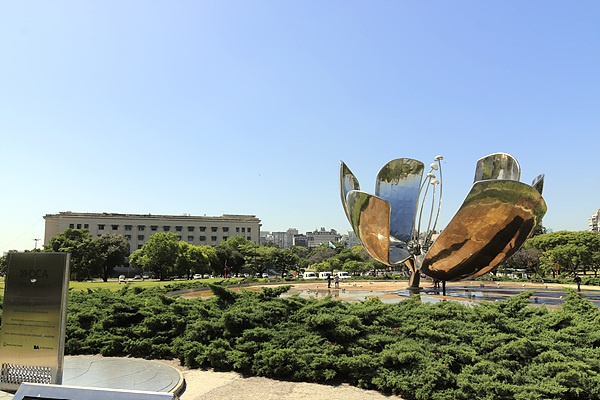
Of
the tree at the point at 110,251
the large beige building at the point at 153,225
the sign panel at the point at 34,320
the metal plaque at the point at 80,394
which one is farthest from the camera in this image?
the large beige building at the point at 153,225

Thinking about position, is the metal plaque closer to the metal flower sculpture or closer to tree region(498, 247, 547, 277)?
the metal flower sculpture

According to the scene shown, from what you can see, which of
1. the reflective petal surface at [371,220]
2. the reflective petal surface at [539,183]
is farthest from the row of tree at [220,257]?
the reflective petal surface at [371,220]

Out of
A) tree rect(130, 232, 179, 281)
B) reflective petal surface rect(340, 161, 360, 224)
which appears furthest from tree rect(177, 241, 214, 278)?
reflective petal surface rect(340, 161, 360, 224)

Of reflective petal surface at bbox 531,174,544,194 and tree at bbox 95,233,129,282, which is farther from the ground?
reflective petal surface at bbox 531,174,544,194

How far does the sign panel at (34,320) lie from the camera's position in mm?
5801

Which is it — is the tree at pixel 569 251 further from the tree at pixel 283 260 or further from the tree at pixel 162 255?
the tree at pixel 162 255

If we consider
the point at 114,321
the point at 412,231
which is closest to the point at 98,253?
the point at 412,231

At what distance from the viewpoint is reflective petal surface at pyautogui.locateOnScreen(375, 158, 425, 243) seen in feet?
73.0

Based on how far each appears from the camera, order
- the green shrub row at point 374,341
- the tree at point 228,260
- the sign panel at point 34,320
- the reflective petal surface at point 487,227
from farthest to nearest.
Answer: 1. the tree at point 228,260
2. the reflective petal surface at point 487,227
3. the green shrub row at point 374,341
4. the sign panel at point 34,320

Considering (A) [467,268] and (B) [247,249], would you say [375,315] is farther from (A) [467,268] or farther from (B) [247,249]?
(B) [247,249]

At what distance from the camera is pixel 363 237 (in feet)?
57.2

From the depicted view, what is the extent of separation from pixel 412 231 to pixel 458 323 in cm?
1356

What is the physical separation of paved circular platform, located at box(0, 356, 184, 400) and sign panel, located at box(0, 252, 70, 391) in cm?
128

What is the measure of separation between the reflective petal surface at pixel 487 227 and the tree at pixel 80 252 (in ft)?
158
